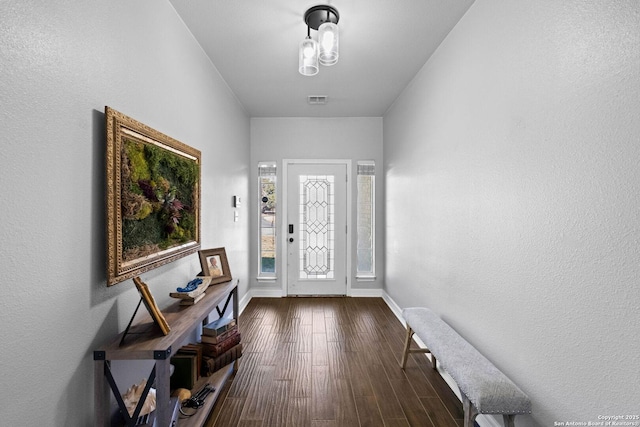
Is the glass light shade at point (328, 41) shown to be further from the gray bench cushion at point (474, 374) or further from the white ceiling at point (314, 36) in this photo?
the gray bench cushion at point (474, 374)

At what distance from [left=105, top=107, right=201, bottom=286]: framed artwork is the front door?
8.01ft

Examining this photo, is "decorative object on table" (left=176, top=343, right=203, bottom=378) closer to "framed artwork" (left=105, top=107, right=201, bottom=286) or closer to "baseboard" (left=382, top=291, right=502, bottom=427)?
"framed artwork" (left=105, top=107, right=201, bottom=286)

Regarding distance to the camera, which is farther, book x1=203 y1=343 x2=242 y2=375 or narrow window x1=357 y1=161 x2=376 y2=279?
narrow window x1=357 y1=161 x2=376 y2=279

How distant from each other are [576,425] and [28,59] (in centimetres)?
248

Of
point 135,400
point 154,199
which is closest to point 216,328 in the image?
point 135,400

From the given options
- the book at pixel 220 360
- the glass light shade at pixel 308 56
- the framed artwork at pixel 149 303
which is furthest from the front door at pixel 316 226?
the framed artwork at pixel 149 303

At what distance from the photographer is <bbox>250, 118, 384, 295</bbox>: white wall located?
4.56 metres

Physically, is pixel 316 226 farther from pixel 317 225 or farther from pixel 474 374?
pixel 474 374

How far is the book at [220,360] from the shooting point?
209 cm

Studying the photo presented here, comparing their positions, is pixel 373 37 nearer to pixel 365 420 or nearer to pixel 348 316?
pixel 365 420

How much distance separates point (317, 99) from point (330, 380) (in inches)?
124

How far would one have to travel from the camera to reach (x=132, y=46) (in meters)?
1.58

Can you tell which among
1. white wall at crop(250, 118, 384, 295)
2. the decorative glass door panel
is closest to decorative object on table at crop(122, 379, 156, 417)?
white wall at crop(250, 118, 384, 295)

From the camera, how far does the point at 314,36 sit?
240 cm
